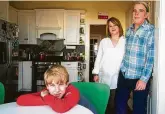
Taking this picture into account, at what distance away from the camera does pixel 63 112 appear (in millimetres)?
1399

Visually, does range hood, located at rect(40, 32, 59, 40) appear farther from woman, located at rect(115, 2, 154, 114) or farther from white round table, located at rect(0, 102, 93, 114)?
white round table, located at rect(0, 102, 93, 114)

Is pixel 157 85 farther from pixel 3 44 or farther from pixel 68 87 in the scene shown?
pixel 3 44

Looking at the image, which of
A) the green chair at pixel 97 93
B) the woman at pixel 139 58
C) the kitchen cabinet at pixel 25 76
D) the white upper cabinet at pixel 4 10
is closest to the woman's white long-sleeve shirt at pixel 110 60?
the woman at pixel 139 58

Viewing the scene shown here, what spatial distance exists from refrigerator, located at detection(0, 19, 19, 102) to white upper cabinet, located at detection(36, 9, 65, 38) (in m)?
1.49

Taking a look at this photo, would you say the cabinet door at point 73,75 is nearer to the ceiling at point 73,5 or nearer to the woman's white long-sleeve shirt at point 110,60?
the ceiling at point 73,5

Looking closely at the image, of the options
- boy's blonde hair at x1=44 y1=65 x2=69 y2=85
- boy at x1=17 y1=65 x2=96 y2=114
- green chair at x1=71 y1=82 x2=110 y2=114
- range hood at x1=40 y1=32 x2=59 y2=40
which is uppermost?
range hood at x1=40 y1=32 x2=59 y2=40

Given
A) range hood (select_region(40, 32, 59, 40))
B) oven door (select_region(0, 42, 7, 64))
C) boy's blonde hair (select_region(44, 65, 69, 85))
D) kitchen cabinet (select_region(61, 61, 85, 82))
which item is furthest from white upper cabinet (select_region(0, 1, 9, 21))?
boy's blonde hair (select_region(44, 65, 69, 85))

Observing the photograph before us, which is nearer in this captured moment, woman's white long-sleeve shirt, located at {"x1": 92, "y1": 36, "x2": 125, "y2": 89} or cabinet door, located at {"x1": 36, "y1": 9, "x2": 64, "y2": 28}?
woman's white long-sleeve shirt, located at {"x1": 92, "y1": 36, "x2": 125, "y2": 89}

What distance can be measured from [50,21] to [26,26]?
0.75 metres

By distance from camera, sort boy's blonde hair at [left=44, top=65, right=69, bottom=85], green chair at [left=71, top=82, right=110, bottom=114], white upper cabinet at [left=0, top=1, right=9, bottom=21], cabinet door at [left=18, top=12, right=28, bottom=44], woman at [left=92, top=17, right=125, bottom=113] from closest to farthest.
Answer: boy's blonde hair at [left=44, top=65, right=69, bottom=85] → green chair at [left=71, top=82, right=110, bottom=114] → woman at [left=92, top=17, right=125, bottom=113] → white upper cabinet at [left=0, top=1, right=9, bottom=21] → cabinet door at [left=18, top=12, right=28, bottom=44]

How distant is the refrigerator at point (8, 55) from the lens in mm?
5129

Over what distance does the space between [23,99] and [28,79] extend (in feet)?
18.8

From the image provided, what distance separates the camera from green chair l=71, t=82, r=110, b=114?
1979 mm

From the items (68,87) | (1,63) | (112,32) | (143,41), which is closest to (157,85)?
(143,41)
